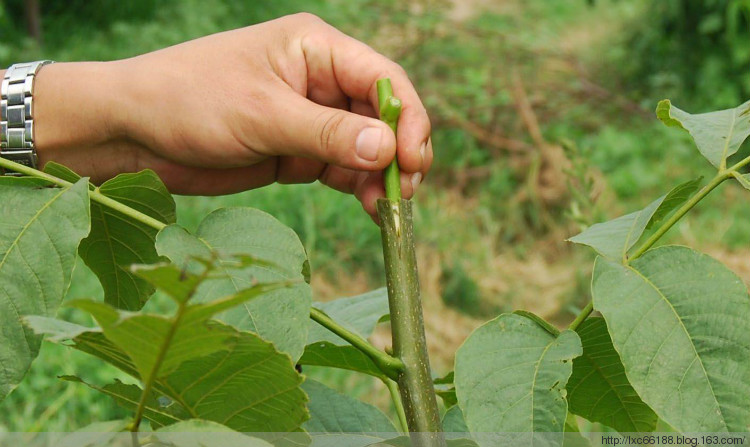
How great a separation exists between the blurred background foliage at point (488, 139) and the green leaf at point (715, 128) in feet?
6.76

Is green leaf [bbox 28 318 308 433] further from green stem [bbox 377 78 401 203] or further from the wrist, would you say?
the wrist

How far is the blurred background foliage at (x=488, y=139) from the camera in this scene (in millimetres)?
3611

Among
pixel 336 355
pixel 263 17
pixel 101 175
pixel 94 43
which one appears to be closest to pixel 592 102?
pixel 263 17

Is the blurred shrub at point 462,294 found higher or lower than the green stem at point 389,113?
lower

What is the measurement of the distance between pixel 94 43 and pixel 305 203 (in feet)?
6.90

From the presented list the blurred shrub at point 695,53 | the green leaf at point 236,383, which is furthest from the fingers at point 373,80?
the blurred shrub at point 695,53

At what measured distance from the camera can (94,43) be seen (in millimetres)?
5199

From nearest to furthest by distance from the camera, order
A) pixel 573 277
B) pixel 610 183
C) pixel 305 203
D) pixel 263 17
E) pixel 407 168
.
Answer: pixel 407 168, pixel 573 277, pixel 305 203, pixel 610 183, pixel 263 17

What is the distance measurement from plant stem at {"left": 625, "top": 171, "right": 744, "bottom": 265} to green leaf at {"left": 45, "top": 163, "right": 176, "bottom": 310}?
0.39m

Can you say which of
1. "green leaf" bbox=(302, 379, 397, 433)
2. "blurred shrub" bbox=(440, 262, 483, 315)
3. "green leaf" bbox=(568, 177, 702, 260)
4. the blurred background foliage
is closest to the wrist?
"green leaf" bbox=(302, 379, 397, 433)

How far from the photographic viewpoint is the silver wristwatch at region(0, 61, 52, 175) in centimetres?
112

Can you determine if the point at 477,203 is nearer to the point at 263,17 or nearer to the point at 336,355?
the point at 263,17

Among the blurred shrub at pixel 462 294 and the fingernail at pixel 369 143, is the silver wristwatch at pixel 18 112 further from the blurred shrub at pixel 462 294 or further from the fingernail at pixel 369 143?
the blurred shrub at pixel 462 294

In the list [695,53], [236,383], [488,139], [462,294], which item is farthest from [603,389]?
[695,53]
